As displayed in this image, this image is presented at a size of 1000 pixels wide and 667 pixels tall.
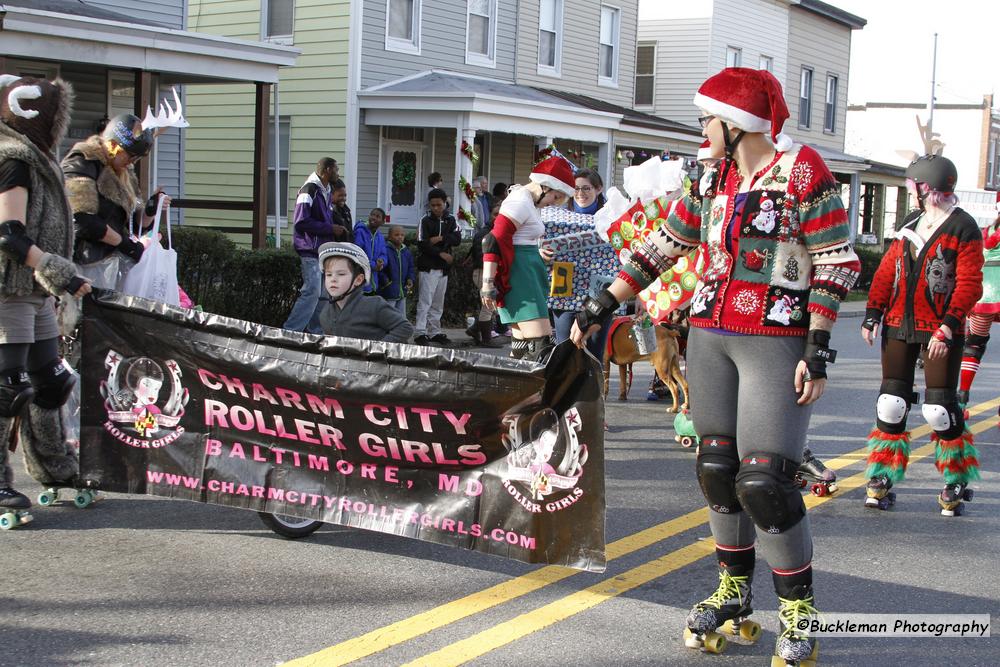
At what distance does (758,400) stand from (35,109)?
3787mm

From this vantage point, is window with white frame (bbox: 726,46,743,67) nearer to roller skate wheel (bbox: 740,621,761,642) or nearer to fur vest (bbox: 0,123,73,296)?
fur vest (bbox: 0,123,73,296)

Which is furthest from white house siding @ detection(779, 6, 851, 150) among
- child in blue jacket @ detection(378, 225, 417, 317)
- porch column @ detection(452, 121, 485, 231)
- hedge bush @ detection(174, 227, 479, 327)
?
hedge bush @ detection(174, 227, 479, 327)

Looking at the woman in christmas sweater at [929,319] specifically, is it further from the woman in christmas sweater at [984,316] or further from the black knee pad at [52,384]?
the black knee pad at [52,384]

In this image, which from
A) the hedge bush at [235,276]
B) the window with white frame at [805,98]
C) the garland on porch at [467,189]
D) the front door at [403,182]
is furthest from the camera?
the window with white frame at [805,98]

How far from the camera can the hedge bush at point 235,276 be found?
496 inches

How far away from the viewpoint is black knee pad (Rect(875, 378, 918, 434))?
654cm

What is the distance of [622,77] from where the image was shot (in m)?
28.7

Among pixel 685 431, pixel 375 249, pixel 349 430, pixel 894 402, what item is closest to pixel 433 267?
pixel 375 249

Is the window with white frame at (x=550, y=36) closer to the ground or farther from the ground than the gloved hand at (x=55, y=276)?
farther from the ground

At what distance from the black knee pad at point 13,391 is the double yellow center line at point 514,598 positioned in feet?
7.71

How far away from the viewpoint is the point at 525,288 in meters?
7.64

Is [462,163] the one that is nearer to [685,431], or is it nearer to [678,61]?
[685,431]

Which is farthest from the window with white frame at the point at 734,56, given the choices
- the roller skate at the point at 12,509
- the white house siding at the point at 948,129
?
the white house siding at the point at 948,129

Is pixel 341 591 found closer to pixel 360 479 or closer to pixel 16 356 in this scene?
pixel 360 479
